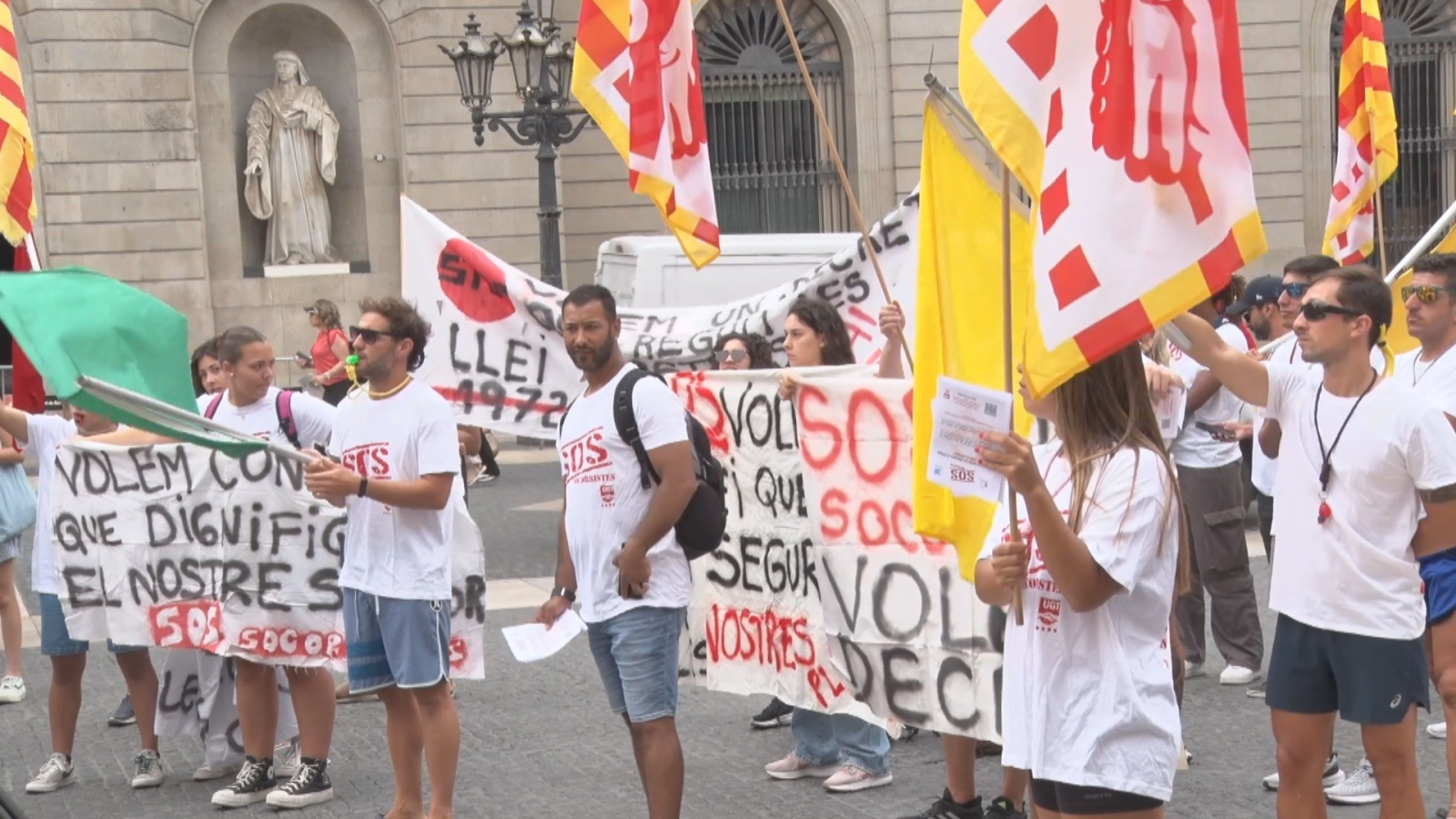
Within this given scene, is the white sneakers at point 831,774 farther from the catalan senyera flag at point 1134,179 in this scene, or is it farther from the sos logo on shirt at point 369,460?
the catalan senyera flag at point 1134,179

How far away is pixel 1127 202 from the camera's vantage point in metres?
3.66

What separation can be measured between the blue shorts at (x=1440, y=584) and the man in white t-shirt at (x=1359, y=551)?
66 centimetres

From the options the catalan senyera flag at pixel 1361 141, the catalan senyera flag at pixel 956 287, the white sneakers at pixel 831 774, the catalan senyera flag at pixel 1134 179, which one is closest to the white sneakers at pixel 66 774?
the white sneakers at pixel 831 774

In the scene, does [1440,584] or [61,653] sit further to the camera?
[61,653]

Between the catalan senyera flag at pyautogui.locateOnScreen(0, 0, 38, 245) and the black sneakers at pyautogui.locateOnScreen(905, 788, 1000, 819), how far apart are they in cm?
408

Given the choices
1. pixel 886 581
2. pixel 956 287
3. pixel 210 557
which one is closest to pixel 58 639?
pixel 210 557

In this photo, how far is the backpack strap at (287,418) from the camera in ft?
22.2

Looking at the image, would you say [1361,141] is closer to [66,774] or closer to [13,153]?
[13,153]

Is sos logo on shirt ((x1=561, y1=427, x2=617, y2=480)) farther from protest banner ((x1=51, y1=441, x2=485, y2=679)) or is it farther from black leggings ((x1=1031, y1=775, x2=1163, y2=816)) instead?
black leggings ((x1=1031, y1=775, x2=1163, y2=816))

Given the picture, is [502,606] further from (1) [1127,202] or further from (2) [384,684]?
(1) [1127,202]

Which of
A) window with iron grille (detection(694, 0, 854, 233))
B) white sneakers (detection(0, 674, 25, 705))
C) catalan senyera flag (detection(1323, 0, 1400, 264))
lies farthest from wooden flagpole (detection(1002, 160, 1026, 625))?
window with iron grille (detection(694, 0, 854, 233))

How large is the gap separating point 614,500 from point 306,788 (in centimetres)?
194

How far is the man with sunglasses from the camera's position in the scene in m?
5.45

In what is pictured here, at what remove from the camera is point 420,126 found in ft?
77.1
